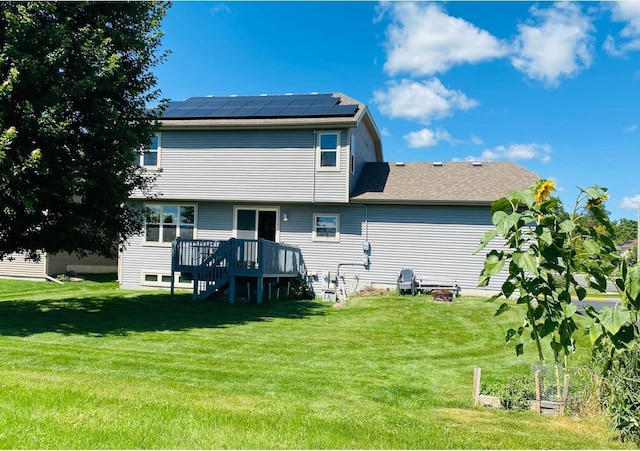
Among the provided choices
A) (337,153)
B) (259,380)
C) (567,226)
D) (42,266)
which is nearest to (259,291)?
(337,153)

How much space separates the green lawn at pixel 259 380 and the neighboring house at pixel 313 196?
3591 mm

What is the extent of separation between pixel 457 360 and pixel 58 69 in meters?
8.91

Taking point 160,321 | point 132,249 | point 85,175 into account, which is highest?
point 85,175

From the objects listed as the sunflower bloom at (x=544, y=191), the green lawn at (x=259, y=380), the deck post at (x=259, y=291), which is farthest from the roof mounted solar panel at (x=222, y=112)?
the sunflower bloom at (x=544, y=191)

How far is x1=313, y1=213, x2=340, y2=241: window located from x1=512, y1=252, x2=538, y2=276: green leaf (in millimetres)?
11522

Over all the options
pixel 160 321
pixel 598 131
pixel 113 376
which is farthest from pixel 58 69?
pixel 598 131

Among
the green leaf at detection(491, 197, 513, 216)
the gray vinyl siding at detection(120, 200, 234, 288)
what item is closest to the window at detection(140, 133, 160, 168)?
the gray vinyl siding at detection(120, 200, 234, 288)

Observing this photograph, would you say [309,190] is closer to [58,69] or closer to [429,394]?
[58,69]

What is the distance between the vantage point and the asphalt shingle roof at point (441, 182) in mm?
14391

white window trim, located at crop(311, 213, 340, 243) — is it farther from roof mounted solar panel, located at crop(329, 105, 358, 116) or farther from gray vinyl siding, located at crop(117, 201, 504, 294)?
roof mounted solar panel, located at crop(329, 105, 358, 116)

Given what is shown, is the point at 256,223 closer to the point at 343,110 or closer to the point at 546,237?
the point at 343,110

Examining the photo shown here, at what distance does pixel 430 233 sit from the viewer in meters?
14.6

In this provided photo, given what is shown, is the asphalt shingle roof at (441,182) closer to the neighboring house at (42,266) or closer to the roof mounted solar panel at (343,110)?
the roof mounted solar panel at (343,110)

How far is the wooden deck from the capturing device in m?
12.6
